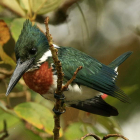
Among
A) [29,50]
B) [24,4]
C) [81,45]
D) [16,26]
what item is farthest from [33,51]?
[81,45]

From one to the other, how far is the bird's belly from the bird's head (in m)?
0.21

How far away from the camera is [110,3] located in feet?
10.4

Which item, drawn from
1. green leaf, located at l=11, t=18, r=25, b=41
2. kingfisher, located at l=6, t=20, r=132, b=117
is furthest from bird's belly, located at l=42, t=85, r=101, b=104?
green leaf, located at l=11, t=18, r=25, b=41

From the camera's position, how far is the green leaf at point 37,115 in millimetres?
1804

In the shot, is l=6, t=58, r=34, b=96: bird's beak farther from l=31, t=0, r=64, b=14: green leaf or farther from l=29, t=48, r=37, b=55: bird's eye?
l=31, t=0, r=64, b=14: green leaf

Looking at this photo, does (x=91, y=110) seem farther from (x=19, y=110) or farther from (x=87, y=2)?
(x=87, y=2)

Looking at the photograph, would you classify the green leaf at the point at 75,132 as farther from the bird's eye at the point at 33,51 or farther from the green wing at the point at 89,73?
the bird's eye at the point at 33,51

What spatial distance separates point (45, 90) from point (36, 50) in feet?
0.75

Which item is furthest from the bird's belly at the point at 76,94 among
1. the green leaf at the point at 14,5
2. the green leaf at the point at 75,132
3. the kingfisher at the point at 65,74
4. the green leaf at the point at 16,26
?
the green leaf at the point at 14,5

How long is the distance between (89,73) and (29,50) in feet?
1.40

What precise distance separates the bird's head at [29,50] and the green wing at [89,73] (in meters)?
0.14

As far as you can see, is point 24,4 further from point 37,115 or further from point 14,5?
point 37,115

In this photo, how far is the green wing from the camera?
187 cm

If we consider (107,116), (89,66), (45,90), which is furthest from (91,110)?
(45,90)
